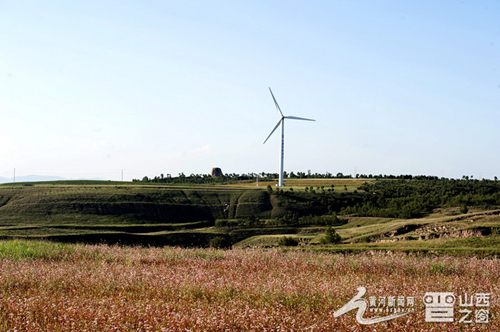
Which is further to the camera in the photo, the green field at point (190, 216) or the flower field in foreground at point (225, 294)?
the green field at point (190, 216)

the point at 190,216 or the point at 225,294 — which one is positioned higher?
the point at 225,294

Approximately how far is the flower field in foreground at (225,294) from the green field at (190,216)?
122 ft

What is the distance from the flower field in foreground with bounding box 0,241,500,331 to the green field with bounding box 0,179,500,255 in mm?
37329

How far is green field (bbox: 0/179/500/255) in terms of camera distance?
6309 cm

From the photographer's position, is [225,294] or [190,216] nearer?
[225,294]

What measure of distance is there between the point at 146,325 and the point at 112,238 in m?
64.0

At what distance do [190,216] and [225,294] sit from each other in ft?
299

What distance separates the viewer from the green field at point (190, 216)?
63094 mm

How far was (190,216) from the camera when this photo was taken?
3898 inches

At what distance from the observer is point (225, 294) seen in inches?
364

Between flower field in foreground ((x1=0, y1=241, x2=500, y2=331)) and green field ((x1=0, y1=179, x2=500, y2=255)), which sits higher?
flower field in foreground ((x1=0, y1=241, x2=500, y2=331))

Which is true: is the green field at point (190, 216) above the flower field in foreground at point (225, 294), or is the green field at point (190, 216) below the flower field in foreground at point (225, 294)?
below

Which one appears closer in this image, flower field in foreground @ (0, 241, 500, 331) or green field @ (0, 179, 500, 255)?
flower field in foreground @ (0, 241, 500, 331)

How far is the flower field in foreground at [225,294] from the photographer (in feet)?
24.0
